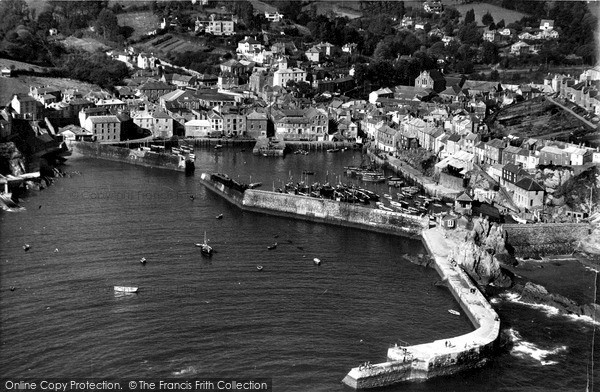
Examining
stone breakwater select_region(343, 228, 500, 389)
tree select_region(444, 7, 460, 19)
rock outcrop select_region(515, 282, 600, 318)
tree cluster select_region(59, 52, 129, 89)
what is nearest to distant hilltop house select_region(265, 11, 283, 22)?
tree select_region(444, 7, 460, 19)

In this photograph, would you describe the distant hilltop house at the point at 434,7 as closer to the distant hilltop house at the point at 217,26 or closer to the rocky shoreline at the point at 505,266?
the distant hilltop house at the point at 217,26

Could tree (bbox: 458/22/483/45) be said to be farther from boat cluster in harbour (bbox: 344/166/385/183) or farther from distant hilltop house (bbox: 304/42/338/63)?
boat cluster in harbour (bbox: 344/166/385/183)

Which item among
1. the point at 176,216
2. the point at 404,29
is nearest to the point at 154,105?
the point at 176,216

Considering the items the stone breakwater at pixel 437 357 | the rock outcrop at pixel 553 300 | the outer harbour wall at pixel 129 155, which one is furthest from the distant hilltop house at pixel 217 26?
the stone breakwater at pixel 437 357

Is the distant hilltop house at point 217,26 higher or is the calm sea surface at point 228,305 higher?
the distant hilltop house at point 217,26

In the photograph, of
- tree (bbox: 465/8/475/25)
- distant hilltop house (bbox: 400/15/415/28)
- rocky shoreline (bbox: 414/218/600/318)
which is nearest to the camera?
rocky shoreline (bbox: 414/218/600/318)

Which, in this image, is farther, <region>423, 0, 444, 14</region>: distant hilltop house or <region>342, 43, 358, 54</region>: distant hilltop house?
<region>423, 0, 444, 14</region>: distant hilltop house

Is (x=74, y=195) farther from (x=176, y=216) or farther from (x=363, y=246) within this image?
(x=363, y=246)
